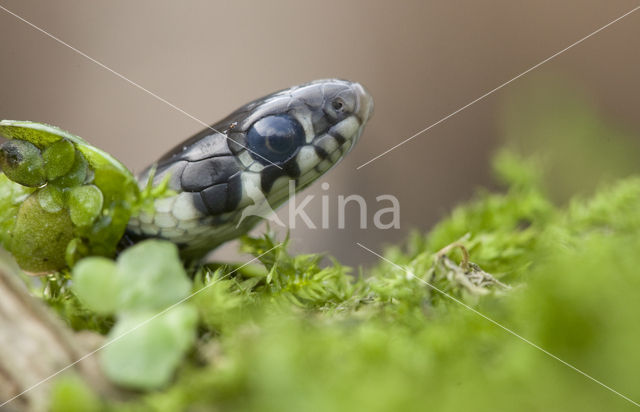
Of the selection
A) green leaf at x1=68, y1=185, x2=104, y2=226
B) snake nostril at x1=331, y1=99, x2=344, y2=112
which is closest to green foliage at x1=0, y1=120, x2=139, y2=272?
green leaf at x1=68, y1=185, x2=104, y2=226

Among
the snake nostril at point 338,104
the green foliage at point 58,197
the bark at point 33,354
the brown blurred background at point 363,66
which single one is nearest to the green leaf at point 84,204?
the green foliage at point 58,197

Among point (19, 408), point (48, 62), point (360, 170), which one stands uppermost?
point (19, 408)

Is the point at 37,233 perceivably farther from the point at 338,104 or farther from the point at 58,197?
the point at 338,104

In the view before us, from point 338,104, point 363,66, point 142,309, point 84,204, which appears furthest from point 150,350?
point 363,66

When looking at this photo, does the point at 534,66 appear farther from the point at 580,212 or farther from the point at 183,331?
the point at 183,331

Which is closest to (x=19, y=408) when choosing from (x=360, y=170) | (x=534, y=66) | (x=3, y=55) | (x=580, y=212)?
(x=580, y=212)

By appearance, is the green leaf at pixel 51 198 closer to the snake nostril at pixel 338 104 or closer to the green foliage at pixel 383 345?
the green foliage at pixel 383 345
